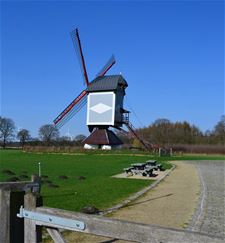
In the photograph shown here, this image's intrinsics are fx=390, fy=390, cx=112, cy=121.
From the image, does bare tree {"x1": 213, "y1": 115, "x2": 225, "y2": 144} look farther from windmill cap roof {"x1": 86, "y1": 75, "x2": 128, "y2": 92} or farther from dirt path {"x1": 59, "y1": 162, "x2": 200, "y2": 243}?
dirt path {"x1": 59, "y1": 162, "x2": 200, "y2": 243}

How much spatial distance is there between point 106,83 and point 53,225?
49358 mm

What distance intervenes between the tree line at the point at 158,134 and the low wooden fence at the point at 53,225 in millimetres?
75576

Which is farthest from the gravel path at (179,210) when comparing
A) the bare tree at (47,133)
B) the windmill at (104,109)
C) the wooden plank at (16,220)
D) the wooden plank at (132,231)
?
the bare tree at (47,133)

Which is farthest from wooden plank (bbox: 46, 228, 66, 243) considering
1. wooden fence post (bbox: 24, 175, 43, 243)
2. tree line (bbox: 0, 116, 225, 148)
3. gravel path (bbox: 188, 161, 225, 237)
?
tree line (bbox: 0, 116, 225, 148)

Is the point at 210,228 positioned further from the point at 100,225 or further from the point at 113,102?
the point at 113,102

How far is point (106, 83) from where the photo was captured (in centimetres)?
5225

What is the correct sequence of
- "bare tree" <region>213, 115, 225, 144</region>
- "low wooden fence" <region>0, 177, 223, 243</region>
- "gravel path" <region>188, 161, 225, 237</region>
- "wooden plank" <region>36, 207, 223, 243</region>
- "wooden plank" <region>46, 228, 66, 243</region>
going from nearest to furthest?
"wooden plank" <region>36, 207, 223, 243</region>
"low wooden fence" <region>0, 177, 223, 243</region>
"wooden plank" <region>46, 228, 66, 243</region>
"gravel path" <region>188, 161, 225, 237</region>
"bare tree" <region>213, 115, 225, 144</region>

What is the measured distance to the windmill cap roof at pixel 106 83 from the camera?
51250 millimetres

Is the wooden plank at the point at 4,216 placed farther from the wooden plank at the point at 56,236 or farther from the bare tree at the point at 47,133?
the bare tree at the point at 47,133

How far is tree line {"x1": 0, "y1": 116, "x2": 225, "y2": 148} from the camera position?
8362 cm

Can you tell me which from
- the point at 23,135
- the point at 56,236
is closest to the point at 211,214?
the point at 56,236

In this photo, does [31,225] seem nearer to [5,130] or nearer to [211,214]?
[211,214]

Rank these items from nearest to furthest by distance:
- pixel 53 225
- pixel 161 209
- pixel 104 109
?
pixel 53 225
pixel 161 209
pixel 104 109

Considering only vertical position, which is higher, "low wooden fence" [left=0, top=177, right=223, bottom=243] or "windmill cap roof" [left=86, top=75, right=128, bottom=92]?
"windmill cap roof" [left=86, top=75, right=128, bottom=92]
